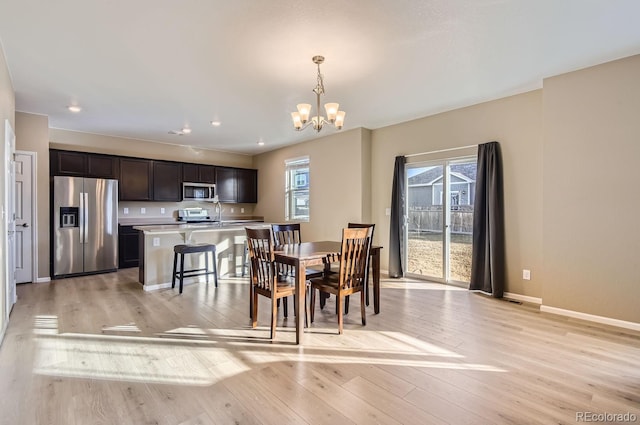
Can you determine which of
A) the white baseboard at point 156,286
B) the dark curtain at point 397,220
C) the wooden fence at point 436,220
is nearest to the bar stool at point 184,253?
the white baseboard at point 156,286

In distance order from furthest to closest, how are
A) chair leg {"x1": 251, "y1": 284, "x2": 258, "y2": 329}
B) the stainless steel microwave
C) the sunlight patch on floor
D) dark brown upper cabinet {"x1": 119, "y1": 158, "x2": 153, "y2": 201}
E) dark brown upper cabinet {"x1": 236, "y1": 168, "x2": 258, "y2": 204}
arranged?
dark brown upper cabinet {"x1": 236, "y1": 168, "x2": 258, "y2": 204} < the stainless steel microwave < dark brown upper cabinet {"x1": 119, "y1": 158, "x2": 153, "y2": 201} < chair leg {"x1": 251, "y1": 284, "x2": 258, "y2": 329} < the sunlight patch on floor

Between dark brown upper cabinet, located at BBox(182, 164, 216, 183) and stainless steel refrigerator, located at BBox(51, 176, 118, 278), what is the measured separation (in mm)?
1522

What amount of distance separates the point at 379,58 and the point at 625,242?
3018 mm

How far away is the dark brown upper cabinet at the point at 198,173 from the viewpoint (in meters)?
7.10

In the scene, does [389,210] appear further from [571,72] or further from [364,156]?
[571,72]

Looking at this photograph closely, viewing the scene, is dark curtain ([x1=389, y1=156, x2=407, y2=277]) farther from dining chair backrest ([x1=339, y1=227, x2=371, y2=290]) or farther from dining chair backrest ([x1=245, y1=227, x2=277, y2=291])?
dining chair backrest ([x1=245, y1=227, x2=277, y2=291])

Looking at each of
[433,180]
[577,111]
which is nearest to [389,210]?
[433,180]

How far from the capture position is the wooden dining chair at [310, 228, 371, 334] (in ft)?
10.0

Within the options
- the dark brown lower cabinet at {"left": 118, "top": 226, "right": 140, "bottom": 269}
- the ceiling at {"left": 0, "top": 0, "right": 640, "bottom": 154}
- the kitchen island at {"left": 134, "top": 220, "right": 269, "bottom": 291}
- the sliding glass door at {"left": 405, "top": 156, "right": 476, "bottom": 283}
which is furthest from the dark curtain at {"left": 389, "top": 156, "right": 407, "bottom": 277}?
the dark brown lower cabinet at {"left": 118, "top": 226, "right": 140, "bottom": 269}

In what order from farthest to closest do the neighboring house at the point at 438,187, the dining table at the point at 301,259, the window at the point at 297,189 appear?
the window at the point at 297,189, the neighboring house at the point at 438,187, the dining table at the point at 301,259

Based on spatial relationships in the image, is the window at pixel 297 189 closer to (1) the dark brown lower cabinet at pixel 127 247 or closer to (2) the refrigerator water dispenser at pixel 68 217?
(1) the dark brown lower cabinet at pixel 127 247

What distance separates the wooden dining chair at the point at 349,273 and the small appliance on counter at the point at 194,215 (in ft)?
15.5

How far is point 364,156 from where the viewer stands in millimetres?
5738

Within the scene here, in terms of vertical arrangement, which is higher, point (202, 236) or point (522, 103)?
point (522, 103)
